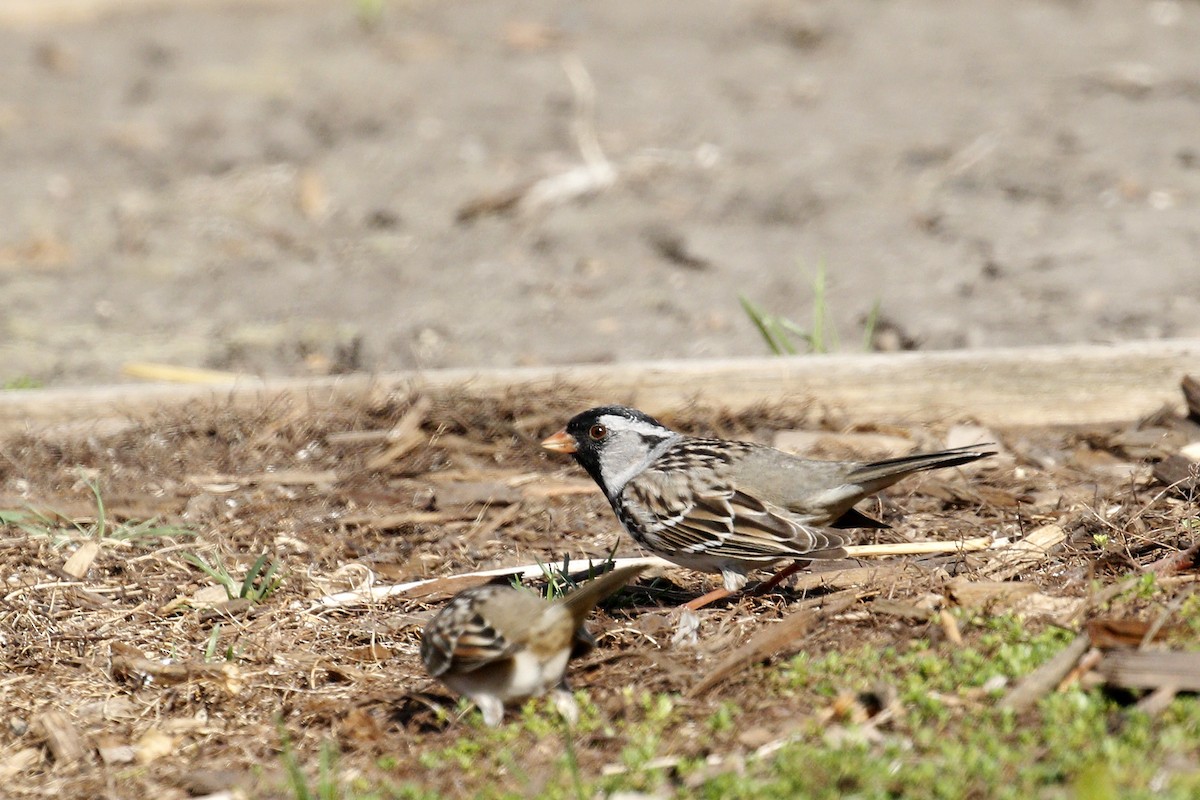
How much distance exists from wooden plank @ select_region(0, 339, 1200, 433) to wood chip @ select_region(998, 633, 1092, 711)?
8.68ft

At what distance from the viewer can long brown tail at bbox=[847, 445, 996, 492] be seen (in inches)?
185

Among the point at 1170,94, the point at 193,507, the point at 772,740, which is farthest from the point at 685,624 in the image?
the point at 1170,94

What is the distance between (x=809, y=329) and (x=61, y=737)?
4.78 metres

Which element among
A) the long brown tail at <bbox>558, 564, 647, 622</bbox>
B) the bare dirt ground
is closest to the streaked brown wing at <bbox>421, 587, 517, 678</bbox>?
the long brown tail at <bbox>558, 564, 647, 622</bbox>

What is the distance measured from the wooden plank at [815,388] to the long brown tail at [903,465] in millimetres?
1579

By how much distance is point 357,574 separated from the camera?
5.45 meters

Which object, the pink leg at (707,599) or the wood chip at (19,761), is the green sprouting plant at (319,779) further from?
the pink leg at (707,599)

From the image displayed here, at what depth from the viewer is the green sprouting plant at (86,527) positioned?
5609 mm

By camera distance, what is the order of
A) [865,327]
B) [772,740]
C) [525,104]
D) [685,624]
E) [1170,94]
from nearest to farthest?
[772,740] < [685,624] < [865,327] < [1170,94] < [525,104]

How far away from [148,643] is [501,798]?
190 cm

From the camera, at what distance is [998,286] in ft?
25.9

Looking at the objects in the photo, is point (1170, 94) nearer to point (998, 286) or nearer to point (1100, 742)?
point (998, 286)

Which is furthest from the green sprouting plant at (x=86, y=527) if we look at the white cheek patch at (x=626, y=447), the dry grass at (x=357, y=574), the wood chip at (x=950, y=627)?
the wood chip at (x=950, y=627)

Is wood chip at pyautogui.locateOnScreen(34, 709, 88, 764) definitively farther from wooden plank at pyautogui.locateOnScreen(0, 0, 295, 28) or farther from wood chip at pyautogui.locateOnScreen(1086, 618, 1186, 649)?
wooden plank at pyautogui.locateOnScreen(0, 0, 295, 28)
